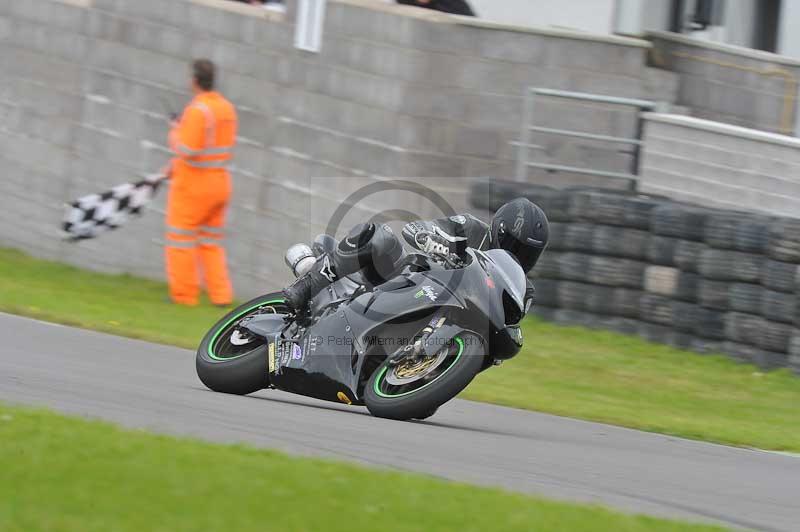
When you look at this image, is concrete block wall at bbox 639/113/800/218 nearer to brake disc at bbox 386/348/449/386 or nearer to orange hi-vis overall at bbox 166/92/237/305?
orange hi-vis overall at bbox 166/92/237/305

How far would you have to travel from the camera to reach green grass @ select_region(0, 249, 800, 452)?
9.69 metres

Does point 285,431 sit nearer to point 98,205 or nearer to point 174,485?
point 174,485

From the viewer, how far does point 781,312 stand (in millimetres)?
11602

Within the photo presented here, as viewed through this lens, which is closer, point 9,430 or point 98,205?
point 9,430

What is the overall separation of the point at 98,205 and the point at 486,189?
A: 4.43 m

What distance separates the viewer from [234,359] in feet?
26.2

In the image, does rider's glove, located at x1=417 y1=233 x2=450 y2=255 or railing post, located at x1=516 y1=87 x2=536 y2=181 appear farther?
railing post, located at x1=516 y1=87 x2=536 y2=181

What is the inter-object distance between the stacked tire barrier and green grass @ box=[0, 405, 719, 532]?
6.65 metres

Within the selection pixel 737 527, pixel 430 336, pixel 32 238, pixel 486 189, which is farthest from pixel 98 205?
pixel 737 527

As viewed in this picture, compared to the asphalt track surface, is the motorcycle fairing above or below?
above

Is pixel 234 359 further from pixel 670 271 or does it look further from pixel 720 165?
pixel 720 165

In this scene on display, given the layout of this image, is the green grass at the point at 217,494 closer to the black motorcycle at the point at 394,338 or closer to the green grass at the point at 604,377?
the black motorcycle at the point at 394,338

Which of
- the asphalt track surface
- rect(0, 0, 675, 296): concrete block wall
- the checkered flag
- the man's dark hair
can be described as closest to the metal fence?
rect(0, 0, 675, 296): concrete block wall

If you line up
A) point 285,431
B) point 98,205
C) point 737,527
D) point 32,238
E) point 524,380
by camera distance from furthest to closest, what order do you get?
point 32,238 < point 98,205 < point 524,380 < point 285,431 < point 737,527
